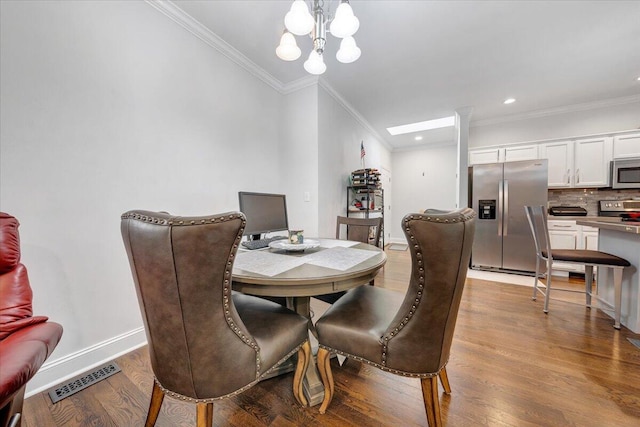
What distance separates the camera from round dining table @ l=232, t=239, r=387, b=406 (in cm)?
99

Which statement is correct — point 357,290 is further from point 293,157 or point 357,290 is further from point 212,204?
point 293,157

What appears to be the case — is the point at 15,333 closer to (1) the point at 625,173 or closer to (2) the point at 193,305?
(2) the point at 193,305

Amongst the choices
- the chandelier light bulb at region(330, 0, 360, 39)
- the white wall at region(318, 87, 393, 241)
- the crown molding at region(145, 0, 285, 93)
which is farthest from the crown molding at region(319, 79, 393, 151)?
the chandelier light bulb at region(330, 0, 360, 39)

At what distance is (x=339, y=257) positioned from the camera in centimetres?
133

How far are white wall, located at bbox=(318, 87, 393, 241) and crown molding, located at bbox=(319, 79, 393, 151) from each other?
0.06 ft

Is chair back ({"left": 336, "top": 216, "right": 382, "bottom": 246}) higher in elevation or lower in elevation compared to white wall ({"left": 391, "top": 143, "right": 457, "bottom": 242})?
lower

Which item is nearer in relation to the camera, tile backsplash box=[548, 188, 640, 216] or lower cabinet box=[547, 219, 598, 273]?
lower cabinet box=[547, 219, 598, 273]

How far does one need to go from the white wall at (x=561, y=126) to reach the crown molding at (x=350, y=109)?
1.75m

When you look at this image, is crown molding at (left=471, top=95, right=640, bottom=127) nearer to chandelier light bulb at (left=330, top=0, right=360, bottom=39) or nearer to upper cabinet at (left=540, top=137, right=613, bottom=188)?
upper cabinet at (left=540, top=137, right=613, bottom=188)

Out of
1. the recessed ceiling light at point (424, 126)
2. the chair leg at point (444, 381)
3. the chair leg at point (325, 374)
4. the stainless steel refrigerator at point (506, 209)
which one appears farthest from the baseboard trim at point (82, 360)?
the recessed ceiling light at point (424, 126)

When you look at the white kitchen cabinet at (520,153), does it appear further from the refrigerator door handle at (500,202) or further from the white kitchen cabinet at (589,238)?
the white kitchen cabinet at (589,238)

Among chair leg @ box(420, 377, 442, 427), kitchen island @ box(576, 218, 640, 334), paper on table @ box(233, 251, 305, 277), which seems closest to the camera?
chair leg @ box(420, 377, 442, 427)

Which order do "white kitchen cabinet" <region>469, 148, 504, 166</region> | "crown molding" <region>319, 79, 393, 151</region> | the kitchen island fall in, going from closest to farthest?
the kitchen island < "crown molding" <region>319, 79, 393, 151</region> < "white kitchen cabinet" <region>469, 148, 504, 166</region>

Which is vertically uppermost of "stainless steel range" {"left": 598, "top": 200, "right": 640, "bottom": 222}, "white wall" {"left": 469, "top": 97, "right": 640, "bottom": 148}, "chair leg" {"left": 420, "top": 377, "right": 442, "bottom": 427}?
"white wall" {"left": 469, "top": 97, "right": 640, "bottom": 148}
